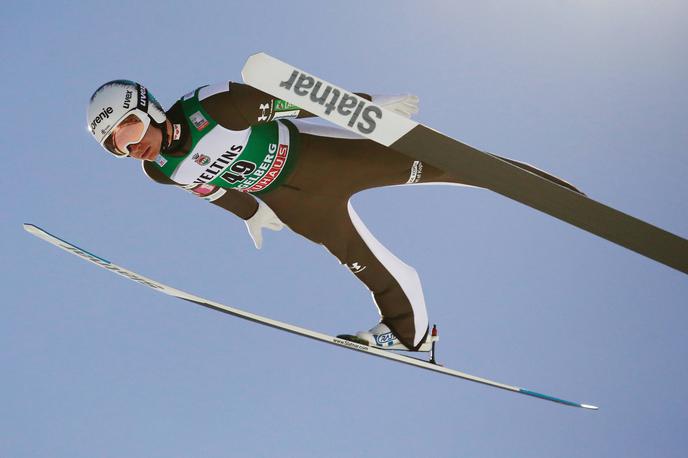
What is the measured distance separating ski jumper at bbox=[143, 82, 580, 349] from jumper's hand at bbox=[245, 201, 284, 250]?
23 millimetres

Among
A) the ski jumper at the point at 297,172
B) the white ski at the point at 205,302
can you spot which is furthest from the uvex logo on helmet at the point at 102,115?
the white ski at the point at 205,302

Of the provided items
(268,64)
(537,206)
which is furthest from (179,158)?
(537,206)

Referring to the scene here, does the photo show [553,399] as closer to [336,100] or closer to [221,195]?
[221,195]

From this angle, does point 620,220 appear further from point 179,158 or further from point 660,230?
point 179,158

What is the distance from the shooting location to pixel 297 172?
3062mm

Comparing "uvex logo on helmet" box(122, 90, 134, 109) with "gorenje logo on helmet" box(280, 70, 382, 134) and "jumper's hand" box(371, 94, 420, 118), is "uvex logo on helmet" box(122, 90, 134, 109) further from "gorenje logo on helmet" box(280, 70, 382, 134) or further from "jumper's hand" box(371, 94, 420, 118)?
"gorenje logo on helmet" box(280, 70, 382, 134)

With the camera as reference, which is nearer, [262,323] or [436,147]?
[436,147]

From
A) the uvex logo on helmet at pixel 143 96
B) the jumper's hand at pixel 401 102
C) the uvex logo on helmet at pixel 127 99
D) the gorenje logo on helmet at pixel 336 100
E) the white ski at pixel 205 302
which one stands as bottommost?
the white ski at pixel 205 302

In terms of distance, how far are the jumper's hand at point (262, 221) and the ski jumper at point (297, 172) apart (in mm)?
23

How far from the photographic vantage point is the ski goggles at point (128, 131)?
271 cm

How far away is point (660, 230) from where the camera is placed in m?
2.15

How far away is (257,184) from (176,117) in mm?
386

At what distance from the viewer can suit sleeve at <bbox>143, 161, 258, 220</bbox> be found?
3031 millimetres

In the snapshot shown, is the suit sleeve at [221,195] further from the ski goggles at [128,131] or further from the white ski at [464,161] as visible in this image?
the white ski at [464,161]
